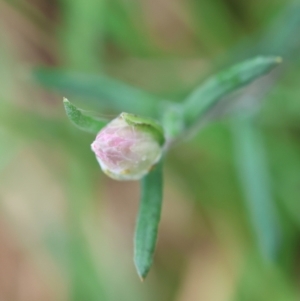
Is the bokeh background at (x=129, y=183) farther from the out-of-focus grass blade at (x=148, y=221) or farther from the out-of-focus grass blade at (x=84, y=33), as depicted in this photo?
the out-of-focus grass blade at (x=148, y=221)

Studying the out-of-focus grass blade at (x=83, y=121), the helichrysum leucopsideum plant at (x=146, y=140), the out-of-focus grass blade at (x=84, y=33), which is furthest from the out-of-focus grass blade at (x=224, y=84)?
the out-of-focus grass blade at (x=84, y=33)

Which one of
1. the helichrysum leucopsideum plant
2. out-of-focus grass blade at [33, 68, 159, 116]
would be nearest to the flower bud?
the helichrysum leucopsideum plant

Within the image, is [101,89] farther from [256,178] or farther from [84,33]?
[84,33]

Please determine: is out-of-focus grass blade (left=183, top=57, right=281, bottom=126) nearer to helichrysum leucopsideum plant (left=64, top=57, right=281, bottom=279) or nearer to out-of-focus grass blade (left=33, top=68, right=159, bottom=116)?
helichrysum leucopsideum plant (left=64, top=57, right=281, bottom=279)

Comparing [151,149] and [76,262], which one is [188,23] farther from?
[151,149]

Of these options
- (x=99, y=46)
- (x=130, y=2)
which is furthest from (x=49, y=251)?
(x=130, y=2)

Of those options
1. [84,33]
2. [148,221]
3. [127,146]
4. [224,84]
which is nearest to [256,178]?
[224,84]
